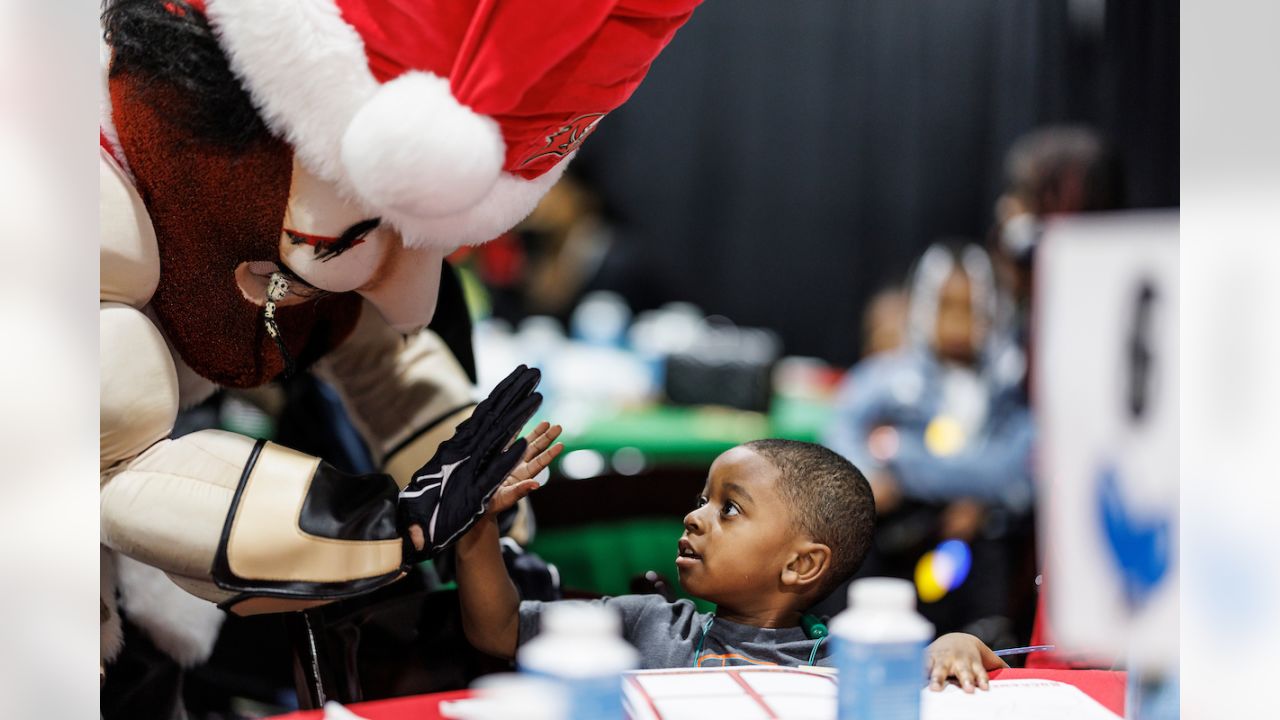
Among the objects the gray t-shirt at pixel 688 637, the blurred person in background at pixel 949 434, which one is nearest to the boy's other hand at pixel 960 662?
the gray t-shirt at pixel 688 637

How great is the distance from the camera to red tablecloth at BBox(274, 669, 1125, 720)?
3.18 ft

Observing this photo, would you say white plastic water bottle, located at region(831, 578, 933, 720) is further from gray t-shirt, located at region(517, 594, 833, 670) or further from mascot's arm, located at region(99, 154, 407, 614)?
mascot's arm, located at region(99, 154, 407, 614)

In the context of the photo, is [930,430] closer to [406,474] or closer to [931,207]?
A: [931,207]

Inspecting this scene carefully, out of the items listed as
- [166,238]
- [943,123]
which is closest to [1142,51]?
[943,123]

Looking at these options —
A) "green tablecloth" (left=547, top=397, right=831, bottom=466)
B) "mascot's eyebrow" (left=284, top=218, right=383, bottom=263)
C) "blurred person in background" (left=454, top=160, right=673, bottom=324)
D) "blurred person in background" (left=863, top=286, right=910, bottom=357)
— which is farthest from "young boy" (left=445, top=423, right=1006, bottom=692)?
"blurred person in background" (left=454, top=160, right=673, bottom=324)

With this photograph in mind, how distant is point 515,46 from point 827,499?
55cm

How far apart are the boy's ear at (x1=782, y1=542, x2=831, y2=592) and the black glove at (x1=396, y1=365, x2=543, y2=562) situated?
0.30m

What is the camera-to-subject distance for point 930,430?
2.09 m

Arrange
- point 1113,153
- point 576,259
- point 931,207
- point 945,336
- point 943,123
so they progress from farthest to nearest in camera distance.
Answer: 1. point 576,259
2. point 945,336
3. point 931,207
4. point 943,123
5. point 1113,153

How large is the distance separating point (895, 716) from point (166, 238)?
72 cm

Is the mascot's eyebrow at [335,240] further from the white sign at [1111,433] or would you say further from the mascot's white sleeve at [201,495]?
the white sign at [1111,433]

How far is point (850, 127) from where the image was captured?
1856mm

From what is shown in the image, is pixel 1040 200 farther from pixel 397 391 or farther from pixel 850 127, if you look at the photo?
pixel 397 391

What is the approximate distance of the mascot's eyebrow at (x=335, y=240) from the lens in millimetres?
933
